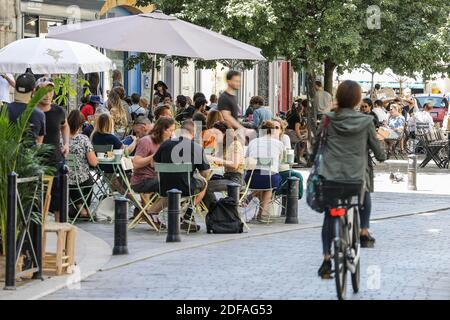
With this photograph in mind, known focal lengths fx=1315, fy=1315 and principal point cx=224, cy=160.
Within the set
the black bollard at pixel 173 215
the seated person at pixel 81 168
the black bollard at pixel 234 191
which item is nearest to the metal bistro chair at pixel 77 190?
the seated person at pixel 81 168

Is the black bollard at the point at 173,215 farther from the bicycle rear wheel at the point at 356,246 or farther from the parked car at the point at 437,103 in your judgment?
the parked car at the point at 437,103

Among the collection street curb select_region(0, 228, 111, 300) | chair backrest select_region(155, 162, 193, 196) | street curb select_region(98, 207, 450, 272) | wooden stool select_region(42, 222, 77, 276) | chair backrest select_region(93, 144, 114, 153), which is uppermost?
chair backrest select_region(93, 144, 114, 153)

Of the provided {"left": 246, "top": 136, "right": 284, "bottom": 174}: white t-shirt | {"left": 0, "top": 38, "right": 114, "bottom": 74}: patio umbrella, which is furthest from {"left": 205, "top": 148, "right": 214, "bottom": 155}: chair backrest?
{"left": 0, "top": 38, "right": 114, "bottom": 74}: patio umbrella

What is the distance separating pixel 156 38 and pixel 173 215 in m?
5.22

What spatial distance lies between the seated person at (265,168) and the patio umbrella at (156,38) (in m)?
1.97

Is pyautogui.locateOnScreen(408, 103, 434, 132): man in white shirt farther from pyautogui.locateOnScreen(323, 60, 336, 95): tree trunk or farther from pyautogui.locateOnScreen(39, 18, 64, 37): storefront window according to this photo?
pyautogui.locateOnScreen(39, 18, 64, 37): storefront window

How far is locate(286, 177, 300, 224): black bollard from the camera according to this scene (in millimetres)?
16844

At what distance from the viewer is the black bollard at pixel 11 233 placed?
10609mm

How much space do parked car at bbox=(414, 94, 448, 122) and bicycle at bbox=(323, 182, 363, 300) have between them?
44.2 m

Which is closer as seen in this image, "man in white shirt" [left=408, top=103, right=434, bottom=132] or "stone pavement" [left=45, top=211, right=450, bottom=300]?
"stone pavement" [left=45, top=211, right=450, bottom=300]

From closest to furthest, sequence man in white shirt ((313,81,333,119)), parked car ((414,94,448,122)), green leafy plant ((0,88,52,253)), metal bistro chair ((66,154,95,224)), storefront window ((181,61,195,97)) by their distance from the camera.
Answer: green leafy plant ((0,88,52,253))
metal bistro chair ((66,154,95,224))
man in white shirt ((313,81,333,119))
storefront window ((181,61,195,97))
parked car ((414,94,448,122))
